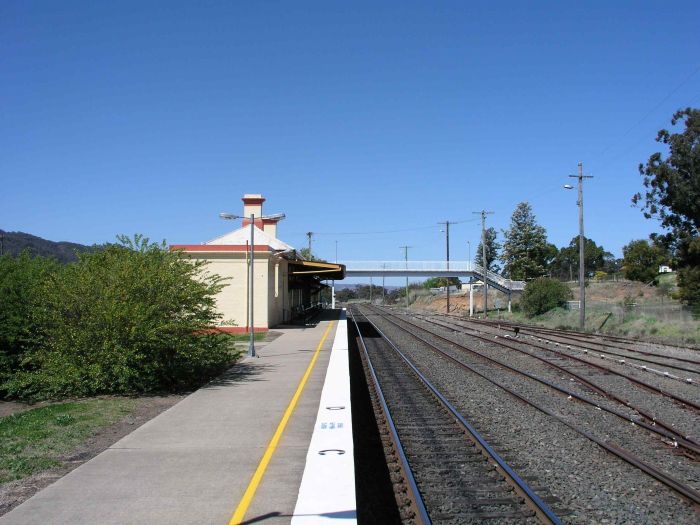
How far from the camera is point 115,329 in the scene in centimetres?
1412

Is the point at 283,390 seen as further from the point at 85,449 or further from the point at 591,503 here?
the point at 591,503

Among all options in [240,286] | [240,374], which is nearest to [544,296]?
[240,286]

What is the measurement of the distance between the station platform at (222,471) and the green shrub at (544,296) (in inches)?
1523

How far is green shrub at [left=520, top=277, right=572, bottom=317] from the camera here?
48844 millimetres

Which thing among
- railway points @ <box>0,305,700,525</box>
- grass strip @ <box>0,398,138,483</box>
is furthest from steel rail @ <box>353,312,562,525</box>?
grass strip @ <box>0,398,138,483</box>

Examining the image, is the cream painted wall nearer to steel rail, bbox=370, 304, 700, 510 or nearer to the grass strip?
the grass strip

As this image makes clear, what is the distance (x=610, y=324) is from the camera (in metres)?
37.0

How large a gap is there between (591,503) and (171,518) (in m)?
4.44

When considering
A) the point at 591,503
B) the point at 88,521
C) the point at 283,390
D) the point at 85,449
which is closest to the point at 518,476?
the point at 591,503

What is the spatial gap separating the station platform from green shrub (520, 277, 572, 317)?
3868cm

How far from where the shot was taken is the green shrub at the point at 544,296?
48.8 m

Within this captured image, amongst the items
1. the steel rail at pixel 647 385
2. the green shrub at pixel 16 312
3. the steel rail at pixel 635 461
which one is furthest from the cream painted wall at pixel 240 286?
the steel rail at pixel 635 461

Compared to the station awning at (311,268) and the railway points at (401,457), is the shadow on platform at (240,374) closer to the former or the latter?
the railway points at (401,457)

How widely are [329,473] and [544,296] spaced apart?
44178 mm
